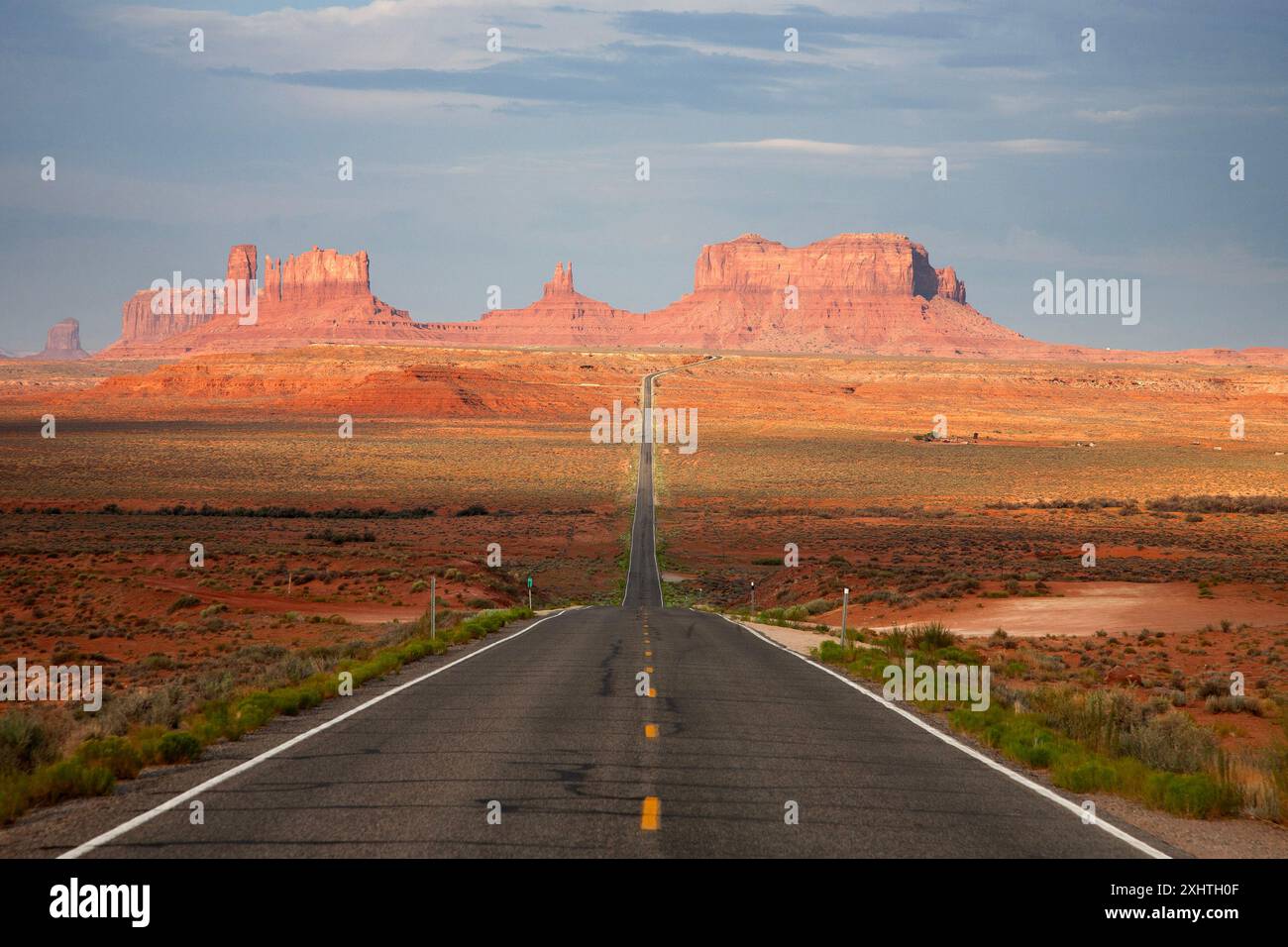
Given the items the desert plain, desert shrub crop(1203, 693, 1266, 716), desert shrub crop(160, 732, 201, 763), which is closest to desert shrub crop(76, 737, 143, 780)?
desert shrub crop(160, 732, 201, 763)

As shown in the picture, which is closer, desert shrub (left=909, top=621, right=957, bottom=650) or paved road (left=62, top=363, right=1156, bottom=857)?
paved road (left=62, top=363, right=1156, bottom=857)

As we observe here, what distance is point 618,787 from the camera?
10344 millimetres

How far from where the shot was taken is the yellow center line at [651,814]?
891cm

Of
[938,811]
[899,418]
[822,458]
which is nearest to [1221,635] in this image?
[938,811]

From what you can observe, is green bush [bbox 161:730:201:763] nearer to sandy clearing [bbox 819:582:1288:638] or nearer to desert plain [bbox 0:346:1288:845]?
desert plain [bbox 0:346:1288:845]

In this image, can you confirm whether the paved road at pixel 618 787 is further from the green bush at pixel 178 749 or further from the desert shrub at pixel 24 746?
the desert shrub at pixel 24 746

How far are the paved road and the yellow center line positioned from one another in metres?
0.03

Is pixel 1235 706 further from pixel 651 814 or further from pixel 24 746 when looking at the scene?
pixel 24 746

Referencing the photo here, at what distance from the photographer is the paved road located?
8.54m

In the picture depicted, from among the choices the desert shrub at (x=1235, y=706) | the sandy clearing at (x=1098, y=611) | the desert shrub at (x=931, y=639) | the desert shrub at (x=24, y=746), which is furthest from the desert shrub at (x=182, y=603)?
the desert shrub at (x=1235, y=706)

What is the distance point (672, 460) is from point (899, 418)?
50012mm

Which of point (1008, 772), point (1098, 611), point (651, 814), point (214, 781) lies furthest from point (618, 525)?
point (651, 814)

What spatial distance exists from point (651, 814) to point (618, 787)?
3.60 ft
